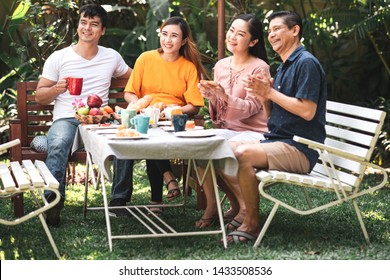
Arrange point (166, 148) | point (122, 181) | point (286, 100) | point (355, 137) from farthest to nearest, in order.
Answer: point (122, 181)
point (355, 137)
point (286, 100)
point (166, 148)

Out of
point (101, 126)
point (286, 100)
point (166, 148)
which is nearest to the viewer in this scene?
point (166, 148)

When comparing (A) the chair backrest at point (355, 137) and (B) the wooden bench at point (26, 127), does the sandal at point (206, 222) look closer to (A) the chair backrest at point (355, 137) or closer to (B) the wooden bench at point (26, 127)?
(A) the chair backrest at point (355, 137)

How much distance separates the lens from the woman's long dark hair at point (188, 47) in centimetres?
561

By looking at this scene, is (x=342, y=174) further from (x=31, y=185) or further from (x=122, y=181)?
(x=31, y=185)

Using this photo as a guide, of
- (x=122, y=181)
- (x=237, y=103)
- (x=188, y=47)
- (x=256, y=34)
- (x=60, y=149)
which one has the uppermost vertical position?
(x=256, y=34)

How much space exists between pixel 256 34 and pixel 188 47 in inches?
24.0

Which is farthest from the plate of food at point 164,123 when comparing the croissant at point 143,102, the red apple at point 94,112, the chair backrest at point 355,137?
the chair backrest at point 355,137

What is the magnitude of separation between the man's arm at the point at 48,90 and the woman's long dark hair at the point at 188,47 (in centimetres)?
77

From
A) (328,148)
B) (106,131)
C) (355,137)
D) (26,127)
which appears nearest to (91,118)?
(106,131)

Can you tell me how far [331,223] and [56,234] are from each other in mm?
→ 1873

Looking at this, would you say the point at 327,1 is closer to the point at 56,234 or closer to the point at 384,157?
the point at 384,157

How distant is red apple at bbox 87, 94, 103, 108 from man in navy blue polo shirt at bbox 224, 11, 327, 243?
3.79 feet

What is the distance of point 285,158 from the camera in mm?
4723

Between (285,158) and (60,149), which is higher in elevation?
(285,158)
